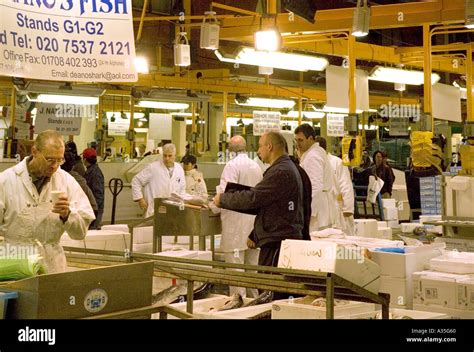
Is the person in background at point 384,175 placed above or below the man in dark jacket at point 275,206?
above

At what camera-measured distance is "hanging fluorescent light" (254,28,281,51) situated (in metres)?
7.45

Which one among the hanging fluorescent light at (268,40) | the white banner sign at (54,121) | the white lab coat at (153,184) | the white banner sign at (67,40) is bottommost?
the white lab coat at (153,184)

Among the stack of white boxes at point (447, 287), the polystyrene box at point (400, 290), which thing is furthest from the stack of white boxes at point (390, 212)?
the polystyrene box at point (400, 290)

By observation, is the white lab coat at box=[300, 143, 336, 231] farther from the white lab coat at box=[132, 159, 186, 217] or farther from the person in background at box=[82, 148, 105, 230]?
the person in background at box=[82, 148, 105, 230]

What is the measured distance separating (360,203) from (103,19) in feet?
34.0

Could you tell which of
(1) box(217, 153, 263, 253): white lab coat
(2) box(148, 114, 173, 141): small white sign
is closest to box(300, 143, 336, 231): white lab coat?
(1) box(217, 153, 263, 253): white lab coat

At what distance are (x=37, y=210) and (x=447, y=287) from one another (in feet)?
10.6

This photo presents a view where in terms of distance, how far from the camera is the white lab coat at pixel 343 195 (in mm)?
8945

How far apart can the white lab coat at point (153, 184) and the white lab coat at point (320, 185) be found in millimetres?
2658

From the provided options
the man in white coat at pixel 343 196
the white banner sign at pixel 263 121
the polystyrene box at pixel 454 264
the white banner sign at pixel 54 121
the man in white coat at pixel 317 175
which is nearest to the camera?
the polystyrene box at pixel 454 264

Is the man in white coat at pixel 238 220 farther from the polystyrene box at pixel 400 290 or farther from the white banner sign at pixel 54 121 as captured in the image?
the white banner sign at pixel 54 121

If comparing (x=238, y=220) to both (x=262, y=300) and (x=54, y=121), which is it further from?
(x=54, y=121)

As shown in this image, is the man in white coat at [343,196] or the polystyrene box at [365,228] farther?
the man in white coat at [343,196]
